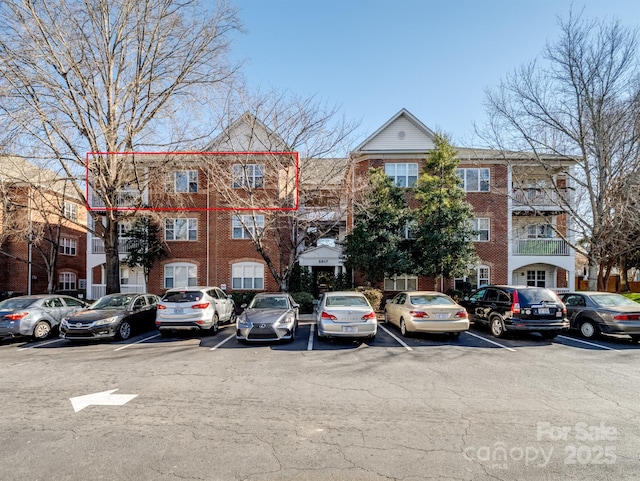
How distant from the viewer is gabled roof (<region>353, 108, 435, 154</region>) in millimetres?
20878

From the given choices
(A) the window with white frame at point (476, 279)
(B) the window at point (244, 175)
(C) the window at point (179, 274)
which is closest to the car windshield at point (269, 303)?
(B) the window at point (244, 175)

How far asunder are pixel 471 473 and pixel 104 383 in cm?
647

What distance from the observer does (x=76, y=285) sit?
28.6m

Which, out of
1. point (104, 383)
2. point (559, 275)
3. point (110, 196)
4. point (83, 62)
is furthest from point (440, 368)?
point (559, 275)

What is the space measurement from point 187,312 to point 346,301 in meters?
4.88

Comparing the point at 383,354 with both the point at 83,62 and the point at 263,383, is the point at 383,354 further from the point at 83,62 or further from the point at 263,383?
the point at 83,62

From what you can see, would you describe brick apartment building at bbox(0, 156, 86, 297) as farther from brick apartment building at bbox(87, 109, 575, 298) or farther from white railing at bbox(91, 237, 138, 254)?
brick apartment building at bbox(87, 109, 575, 298)

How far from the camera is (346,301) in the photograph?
10.6 meters

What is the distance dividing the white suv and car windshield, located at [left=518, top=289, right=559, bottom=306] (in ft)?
31.5

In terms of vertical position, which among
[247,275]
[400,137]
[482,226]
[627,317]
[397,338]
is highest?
[400,137]

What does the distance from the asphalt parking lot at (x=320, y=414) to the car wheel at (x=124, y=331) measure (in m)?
1.59

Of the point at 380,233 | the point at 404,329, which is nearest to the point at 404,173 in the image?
the point at 380,233

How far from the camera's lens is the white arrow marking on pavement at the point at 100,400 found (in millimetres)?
5586

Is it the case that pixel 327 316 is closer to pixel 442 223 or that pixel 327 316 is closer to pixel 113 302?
pixel 113 302
